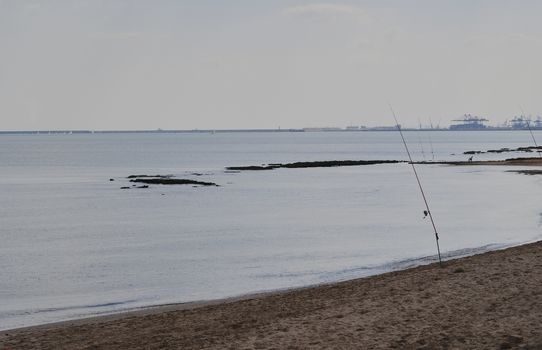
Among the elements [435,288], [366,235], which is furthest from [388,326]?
[366,235]

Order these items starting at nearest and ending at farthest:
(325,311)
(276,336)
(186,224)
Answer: (276,336) → (325,311) → (186,224)

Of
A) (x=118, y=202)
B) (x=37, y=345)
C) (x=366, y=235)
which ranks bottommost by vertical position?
(x=37, y=345)

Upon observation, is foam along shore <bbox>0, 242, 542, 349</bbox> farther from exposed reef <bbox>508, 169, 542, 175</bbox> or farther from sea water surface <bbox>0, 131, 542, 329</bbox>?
exposed reef <bbox>508, 169, 542, 175</bbox>

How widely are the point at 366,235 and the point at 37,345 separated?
66.2ft

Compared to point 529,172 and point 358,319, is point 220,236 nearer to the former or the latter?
point 358,319

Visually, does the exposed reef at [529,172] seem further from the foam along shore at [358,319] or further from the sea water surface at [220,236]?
the foam along shore at [358,319]

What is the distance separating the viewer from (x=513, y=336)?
35.6ft

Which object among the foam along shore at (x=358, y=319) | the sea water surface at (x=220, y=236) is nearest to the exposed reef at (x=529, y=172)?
the sea water surface at (x=220, y=236)

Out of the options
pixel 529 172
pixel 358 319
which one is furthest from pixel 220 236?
pixel 529 172

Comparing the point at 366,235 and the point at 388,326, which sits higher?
the point at 366,235

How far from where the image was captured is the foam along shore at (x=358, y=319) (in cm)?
1128

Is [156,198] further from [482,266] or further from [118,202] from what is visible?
[482,266]

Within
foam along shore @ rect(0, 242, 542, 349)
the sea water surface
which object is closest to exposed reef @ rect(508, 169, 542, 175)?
the sea water surface

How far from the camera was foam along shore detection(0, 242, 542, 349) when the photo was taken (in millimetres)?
11281
